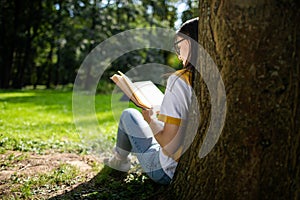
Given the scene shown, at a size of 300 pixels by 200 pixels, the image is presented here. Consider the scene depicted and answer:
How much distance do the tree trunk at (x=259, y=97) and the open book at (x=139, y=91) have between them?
66 cm

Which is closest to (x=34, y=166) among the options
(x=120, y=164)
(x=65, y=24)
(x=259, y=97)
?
(x=120, y=164)

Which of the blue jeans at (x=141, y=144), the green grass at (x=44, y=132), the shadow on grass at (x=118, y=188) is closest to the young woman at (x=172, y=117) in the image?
the blue jeans at (x=141, y=144)

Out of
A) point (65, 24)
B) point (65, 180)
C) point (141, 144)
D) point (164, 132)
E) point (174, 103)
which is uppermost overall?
point (65, 24)

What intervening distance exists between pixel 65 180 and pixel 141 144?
735mm

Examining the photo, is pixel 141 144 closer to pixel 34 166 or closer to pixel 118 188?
pixel 118 188

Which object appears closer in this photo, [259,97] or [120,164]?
[259,97]

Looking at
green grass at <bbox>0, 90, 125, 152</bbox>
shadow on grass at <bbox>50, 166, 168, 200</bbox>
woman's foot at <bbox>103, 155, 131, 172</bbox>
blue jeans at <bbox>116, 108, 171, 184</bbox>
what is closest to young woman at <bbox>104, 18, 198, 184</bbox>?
blue jeans at <bbox>116, 108, 171, 184</bbox>

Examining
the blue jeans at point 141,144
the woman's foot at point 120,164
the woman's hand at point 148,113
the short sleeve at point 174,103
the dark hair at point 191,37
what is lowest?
the woman's foot at point 120,164

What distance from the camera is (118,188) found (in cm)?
279

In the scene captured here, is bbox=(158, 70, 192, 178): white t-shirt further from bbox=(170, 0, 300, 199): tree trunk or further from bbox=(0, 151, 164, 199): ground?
bbox=(0, 151, 164, 199): ground

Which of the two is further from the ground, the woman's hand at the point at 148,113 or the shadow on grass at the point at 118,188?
the woman's hand at the point at 148,113

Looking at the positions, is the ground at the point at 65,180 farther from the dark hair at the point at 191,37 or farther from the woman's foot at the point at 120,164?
the dark hair at the point at 191,37

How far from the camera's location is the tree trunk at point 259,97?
1798 millimetres

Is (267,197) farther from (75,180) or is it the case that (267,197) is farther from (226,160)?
(75,180)
